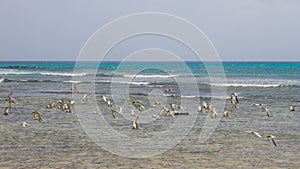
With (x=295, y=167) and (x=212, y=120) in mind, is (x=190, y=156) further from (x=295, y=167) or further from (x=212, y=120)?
(x=212, y=120)

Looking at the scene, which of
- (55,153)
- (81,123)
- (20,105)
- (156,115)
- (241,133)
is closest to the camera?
(55,153)

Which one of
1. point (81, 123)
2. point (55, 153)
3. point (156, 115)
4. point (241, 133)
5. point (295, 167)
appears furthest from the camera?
point (156, 115)

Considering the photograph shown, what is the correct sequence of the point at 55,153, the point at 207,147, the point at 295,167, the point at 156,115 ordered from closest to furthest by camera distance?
the point at 295,167 → the point at 55,153 → the point at 207,147 → the point at 156,115

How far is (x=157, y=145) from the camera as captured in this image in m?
14.1

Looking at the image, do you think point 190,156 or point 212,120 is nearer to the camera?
point 190,156

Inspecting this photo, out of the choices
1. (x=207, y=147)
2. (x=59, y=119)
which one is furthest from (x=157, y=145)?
(x=59, y=119)

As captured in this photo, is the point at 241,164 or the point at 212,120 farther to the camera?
the point at 212,120

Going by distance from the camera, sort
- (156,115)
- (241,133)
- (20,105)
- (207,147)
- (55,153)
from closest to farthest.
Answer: (55,153) → (207,147) → (241,133) → (156,115) → (20,105)

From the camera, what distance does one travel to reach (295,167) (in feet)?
37.1

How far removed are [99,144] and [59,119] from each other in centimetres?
597

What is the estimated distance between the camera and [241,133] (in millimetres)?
16312

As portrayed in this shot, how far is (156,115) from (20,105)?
814cm

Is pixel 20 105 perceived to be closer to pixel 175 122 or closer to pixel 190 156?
pixel 175 122

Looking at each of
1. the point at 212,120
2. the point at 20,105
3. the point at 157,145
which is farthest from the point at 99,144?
the point at 20,105
